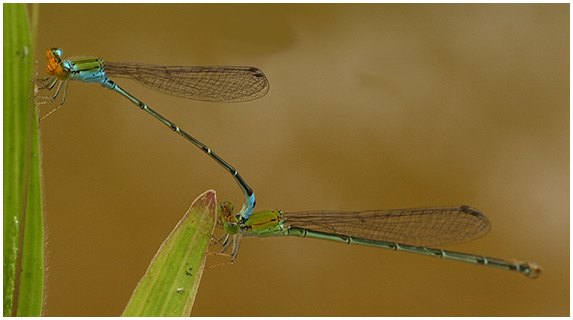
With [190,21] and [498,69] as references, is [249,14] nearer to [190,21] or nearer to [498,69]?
[190,21]

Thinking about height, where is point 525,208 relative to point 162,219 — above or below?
above

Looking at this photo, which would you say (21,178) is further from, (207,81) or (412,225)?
(412,225)

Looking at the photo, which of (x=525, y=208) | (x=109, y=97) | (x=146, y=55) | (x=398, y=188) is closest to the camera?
(x=109, y=97)

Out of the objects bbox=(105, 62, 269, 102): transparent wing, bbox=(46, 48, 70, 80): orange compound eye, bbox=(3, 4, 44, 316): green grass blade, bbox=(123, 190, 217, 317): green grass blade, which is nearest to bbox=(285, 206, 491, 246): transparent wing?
bbox=(105, 62, 269, 102): transparent wing

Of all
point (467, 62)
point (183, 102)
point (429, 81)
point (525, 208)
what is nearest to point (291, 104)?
point (183, 102)

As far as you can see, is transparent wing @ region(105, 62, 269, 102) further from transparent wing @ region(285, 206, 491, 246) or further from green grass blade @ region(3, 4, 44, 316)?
green grass blade @ region(3, 4, 44, 316)

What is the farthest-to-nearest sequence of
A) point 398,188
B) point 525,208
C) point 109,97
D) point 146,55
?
point 525,208
point 398,188
point 146,55
point 109,97
